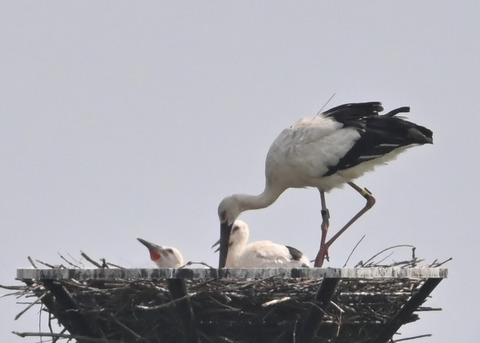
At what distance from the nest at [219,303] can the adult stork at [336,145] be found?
251 cm

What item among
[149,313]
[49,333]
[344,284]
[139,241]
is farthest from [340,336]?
[139,241]

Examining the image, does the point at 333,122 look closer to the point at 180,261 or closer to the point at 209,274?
the point at 180,261

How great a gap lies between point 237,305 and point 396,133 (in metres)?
3.18

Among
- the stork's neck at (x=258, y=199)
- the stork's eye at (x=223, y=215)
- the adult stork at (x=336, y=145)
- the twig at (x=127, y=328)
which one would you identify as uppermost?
the adult stork at (x=336, y=145)

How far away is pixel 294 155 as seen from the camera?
37.9 ft

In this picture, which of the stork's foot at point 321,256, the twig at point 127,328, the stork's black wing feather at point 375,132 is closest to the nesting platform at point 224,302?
the twig at point 127,328

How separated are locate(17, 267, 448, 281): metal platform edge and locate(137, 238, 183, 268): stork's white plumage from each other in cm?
243

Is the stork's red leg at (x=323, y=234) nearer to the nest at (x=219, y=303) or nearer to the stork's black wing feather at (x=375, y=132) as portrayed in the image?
the stork's black wing feather at (x=375, y=132)

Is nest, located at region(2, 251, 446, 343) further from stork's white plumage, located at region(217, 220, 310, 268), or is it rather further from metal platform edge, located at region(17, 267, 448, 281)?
stork's white plumage, located at region(217, 220, 310, 268)

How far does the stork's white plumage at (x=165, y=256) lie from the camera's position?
10906mm

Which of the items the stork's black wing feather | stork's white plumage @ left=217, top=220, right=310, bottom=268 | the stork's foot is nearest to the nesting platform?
stork's white plumage @ left=217, top=220, right=310, bottom=268

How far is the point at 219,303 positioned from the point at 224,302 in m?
0.04

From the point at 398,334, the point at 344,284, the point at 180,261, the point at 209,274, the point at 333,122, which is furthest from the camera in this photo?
the point at 333,122

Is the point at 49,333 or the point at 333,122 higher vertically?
the point at 333,122
